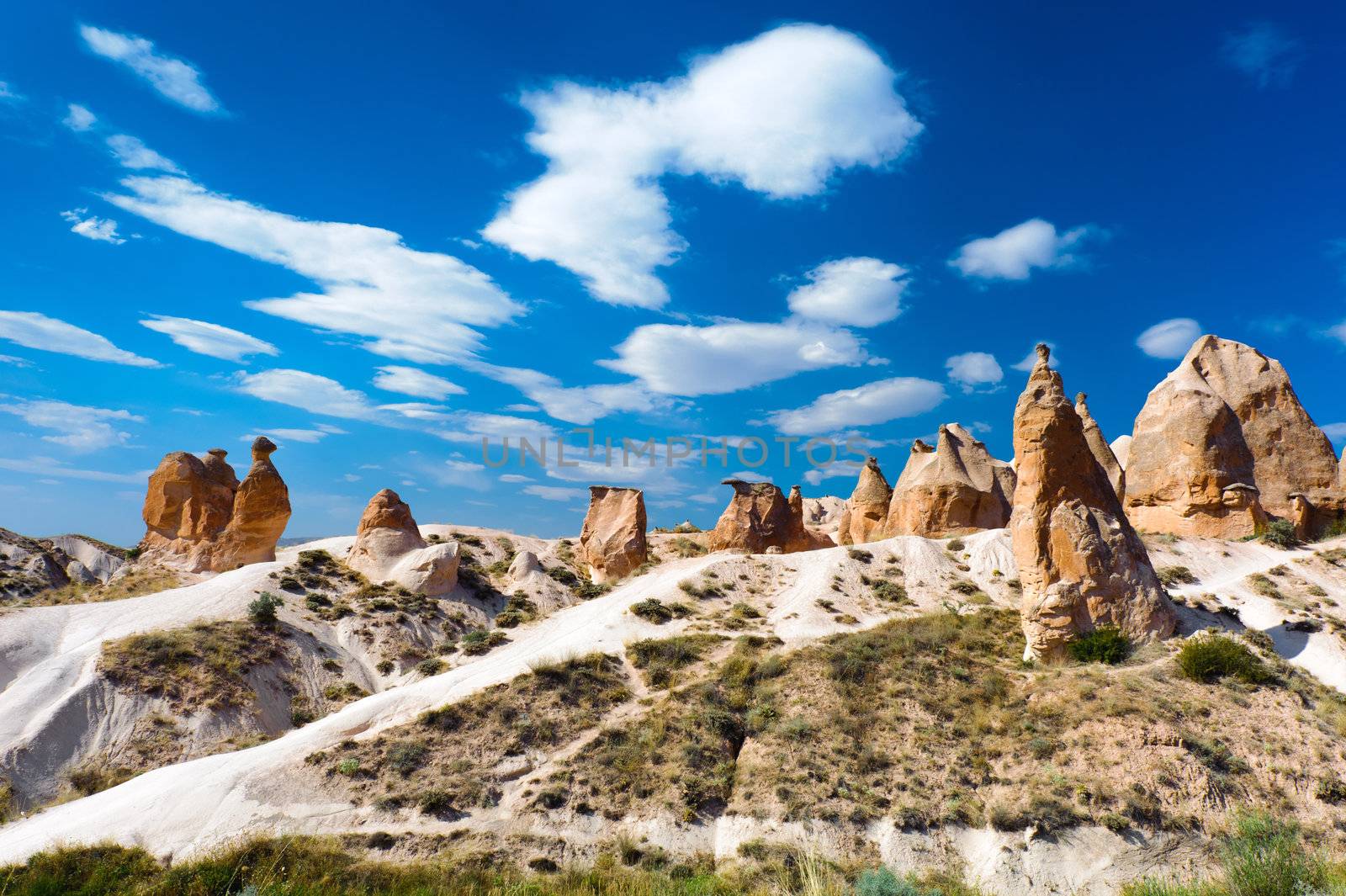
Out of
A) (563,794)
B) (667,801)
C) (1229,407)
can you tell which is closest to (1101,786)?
(667,801)

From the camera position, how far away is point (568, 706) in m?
21.0

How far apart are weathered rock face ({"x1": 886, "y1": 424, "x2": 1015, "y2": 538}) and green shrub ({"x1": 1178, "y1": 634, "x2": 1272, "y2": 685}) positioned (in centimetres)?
1786

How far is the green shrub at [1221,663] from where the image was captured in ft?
61.9

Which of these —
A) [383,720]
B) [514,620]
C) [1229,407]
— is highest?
[1229,407]

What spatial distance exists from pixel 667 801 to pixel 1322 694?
17.6 metres

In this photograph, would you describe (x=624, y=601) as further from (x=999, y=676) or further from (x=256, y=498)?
(x=256, y=498)

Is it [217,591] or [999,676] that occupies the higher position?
[217,591]

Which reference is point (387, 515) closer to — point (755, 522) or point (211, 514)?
point (211, 514)

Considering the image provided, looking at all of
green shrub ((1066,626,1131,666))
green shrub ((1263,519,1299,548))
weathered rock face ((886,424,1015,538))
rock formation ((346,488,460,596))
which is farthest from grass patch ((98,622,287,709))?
green shrub ((1263,519,1299,548))

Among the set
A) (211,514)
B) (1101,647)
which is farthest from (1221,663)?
(211,514)

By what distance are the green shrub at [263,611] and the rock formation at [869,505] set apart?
3122cm

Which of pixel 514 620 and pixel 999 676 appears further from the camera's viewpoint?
pixel 514 620

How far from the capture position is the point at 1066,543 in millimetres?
20938

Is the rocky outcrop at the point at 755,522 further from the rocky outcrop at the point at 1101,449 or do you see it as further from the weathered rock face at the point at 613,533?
the rocky outcrop at the point at 1101,449
